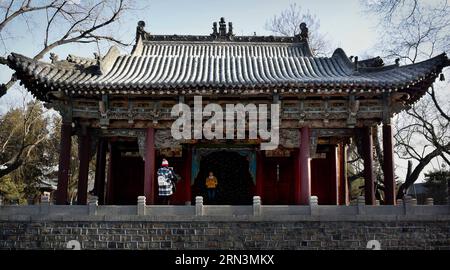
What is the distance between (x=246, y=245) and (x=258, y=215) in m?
0.79

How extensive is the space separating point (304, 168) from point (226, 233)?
326 centimetres

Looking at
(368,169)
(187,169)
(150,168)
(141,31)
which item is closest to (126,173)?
(187,169)

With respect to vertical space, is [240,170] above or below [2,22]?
below

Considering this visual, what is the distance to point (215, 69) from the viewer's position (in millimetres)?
15492

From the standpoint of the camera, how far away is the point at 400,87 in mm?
12836

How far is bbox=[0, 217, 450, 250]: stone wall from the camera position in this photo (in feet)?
38.4

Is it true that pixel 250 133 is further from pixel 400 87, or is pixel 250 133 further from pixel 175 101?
pixel 400 87

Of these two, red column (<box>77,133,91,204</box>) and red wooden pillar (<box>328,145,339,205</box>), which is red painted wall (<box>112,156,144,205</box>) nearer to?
red column (<box>77,133,91,204</box>)

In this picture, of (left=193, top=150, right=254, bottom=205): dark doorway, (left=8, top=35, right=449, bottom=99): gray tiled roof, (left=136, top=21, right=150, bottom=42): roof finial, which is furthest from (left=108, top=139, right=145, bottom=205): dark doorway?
(left=136, top=21, right=150, bottom=42): roof finial

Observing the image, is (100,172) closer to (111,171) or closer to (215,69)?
(111,171)

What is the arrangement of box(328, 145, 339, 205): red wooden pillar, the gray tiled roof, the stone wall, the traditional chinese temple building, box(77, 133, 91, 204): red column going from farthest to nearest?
box(328, 145, 339, 205): red wooden pillar
box(77, 133, 91, 204): red column
the traditional chinese temple building
the gray tiled roof
the stone wall

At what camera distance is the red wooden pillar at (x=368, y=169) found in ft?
46.1

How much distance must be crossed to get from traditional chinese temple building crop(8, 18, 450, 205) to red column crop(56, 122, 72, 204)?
28 millimetres

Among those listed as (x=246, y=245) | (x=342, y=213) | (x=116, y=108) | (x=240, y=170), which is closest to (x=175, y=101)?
(x=116, y=108)
